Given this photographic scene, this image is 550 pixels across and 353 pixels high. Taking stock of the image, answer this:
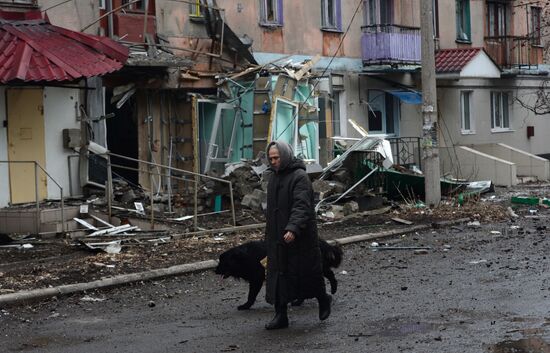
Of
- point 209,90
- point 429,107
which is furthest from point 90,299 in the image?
point 209,90

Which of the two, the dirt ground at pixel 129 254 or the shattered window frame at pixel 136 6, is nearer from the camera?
the dirt ground at pixel 129 254

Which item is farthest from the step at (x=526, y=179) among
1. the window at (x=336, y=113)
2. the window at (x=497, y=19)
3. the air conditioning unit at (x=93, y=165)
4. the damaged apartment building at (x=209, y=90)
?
the air conditioning unit at (x=93, y=165)

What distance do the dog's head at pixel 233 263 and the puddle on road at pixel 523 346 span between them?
293 cm

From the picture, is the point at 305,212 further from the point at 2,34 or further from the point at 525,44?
the point at 525,44

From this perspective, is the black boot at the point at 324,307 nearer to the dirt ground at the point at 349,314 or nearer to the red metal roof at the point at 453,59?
the dirt ground at the point at 349,314

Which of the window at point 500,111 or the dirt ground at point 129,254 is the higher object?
the window at point 500,111

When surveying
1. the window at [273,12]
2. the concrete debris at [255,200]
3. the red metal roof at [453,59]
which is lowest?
the concrete debris at [255,200]

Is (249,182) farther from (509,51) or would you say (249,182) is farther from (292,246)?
(509,51)

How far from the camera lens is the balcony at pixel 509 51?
31881mm

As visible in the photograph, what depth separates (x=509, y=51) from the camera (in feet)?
106

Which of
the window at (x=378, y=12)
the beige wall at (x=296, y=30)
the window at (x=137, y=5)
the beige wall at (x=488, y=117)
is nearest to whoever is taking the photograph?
the window at (x=137, y=5)

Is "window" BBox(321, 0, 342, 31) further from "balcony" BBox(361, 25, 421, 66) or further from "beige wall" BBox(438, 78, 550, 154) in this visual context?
"beige wall" BBox(438, 78, 550, 154)

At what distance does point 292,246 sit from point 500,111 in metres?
25.7

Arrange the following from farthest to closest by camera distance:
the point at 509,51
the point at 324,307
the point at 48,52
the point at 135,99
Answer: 1. the point at 509,51
2. the point at 135,99
3. the point at 48,52
4. the point at 324,307
